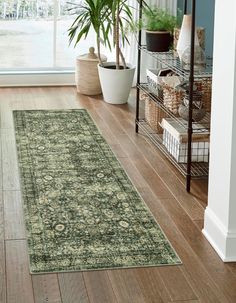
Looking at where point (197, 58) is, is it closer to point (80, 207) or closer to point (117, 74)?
point (80, 207)

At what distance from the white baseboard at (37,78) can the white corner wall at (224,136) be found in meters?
3.51

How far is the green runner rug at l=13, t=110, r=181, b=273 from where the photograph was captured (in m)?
3.25

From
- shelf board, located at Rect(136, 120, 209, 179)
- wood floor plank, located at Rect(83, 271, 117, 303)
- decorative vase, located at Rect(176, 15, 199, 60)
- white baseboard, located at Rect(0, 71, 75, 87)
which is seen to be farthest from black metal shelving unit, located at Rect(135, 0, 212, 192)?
white baseboard, located at Rect(0, 71, 75, 87)

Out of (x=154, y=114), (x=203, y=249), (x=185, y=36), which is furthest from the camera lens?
(x=154, y=114)

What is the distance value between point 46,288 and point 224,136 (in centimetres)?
103

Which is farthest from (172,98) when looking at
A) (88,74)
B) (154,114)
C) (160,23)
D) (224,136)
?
(88,74)

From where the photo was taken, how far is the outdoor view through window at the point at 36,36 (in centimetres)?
666

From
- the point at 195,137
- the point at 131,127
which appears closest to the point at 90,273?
the point at 195,137

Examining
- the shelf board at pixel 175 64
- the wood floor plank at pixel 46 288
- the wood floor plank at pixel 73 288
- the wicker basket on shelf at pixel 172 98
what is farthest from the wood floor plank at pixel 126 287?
the wicker basket on shelf at pixel 172 98

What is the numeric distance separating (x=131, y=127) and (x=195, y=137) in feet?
3.66

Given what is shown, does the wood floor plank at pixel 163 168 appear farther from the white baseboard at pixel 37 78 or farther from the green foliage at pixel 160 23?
the white baseboard at pixel 37 78

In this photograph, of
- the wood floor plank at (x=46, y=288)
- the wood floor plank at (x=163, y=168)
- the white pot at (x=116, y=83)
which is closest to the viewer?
the wood floor plank at (x=46, y=288)

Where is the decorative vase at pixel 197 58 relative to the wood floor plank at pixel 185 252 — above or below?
above

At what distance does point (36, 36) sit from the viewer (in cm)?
679
